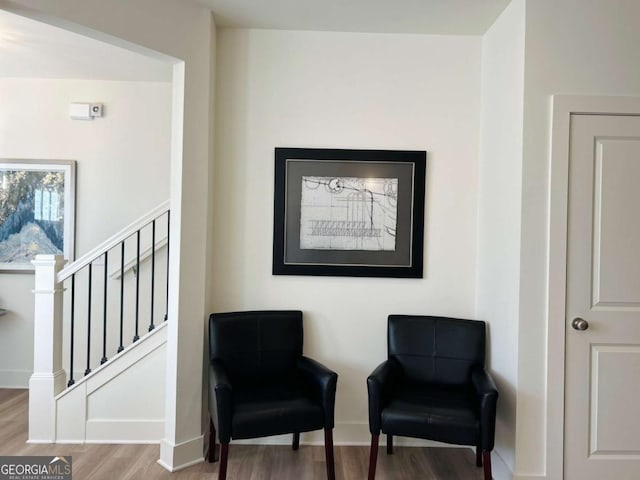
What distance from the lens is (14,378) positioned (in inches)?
139

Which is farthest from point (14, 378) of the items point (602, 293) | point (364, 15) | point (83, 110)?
point (602, 293)

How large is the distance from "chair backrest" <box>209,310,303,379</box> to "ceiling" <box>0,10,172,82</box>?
1918mm

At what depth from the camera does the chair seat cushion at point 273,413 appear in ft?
6.67

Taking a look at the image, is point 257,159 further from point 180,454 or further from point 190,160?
point 180,454

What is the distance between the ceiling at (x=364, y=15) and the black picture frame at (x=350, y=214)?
31.6 inches

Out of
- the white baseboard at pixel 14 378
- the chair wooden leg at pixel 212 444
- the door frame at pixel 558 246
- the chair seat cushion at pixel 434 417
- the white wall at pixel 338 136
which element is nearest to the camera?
the chair seat cushion at pixel 434 417

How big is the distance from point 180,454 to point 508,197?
243cm

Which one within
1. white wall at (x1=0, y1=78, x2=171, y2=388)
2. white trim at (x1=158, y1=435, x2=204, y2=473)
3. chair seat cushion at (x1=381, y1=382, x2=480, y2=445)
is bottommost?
white trim at (x1=158, y1=435, x2=204, y2=473)

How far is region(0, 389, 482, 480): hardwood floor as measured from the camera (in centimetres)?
230

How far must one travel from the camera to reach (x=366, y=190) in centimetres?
268

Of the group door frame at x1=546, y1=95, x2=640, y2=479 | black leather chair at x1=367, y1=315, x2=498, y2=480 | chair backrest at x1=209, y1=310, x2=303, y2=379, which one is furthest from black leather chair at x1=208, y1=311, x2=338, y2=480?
door frame at x1=546, y1=95, x2=640, y2=479

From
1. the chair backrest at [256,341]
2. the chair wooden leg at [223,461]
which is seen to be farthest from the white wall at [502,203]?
the chair wooden leg at [223,461]

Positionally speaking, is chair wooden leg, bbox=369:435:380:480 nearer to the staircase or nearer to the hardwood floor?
the hardwood floor

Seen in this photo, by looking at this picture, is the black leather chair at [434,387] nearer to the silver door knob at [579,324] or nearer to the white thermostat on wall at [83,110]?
the silver door knob at [579,324]
